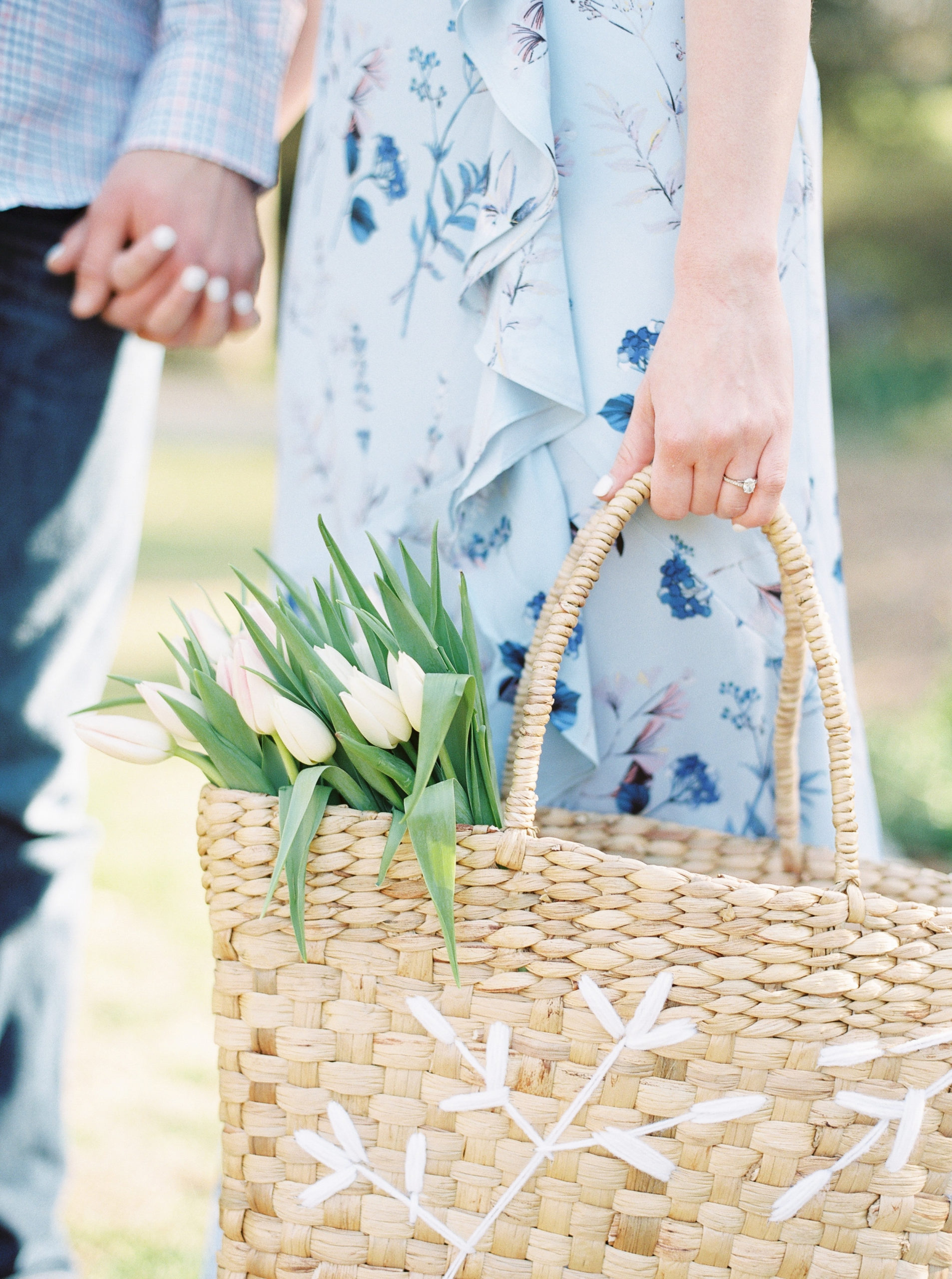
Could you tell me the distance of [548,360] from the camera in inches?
33.0

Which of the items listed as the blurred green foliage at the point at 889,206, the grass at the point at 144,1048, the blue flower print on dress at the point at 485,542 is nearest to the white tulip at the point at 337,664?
the blue flower print on dress at the point at 485,542

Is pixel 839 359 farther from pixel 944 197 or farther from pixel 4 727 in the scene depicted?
pixel 4 727

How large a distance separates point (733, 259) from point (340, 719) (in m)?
0.41

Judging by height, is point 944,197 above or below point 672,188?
above

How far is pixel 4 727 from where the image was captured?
3.72 feet

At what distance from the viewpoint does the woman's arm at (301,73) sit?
1.27 meters

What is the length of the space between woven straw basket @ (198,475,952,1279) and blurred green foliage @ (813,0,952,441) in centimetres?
799

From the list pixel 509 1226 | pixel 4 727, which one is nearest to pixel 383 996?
pixel 509 1226

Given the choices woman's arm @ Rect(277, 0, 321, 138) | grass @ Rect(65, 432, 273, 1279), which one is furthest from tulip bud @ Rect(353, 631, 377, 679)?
grass @ Rect(65, 432, 273, 1279)

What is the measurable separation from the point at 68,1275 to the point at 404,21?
127cm

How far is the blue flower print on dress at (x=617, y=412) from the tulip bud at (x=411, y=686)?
0.27 metres

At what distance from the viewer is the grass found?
1.42 meters

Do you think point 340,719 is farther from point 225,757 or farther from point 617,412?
point 617,412

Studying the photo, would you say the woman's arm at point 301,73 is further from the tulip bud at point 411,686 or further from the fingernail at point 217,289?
the tulip bud at point 411,686
